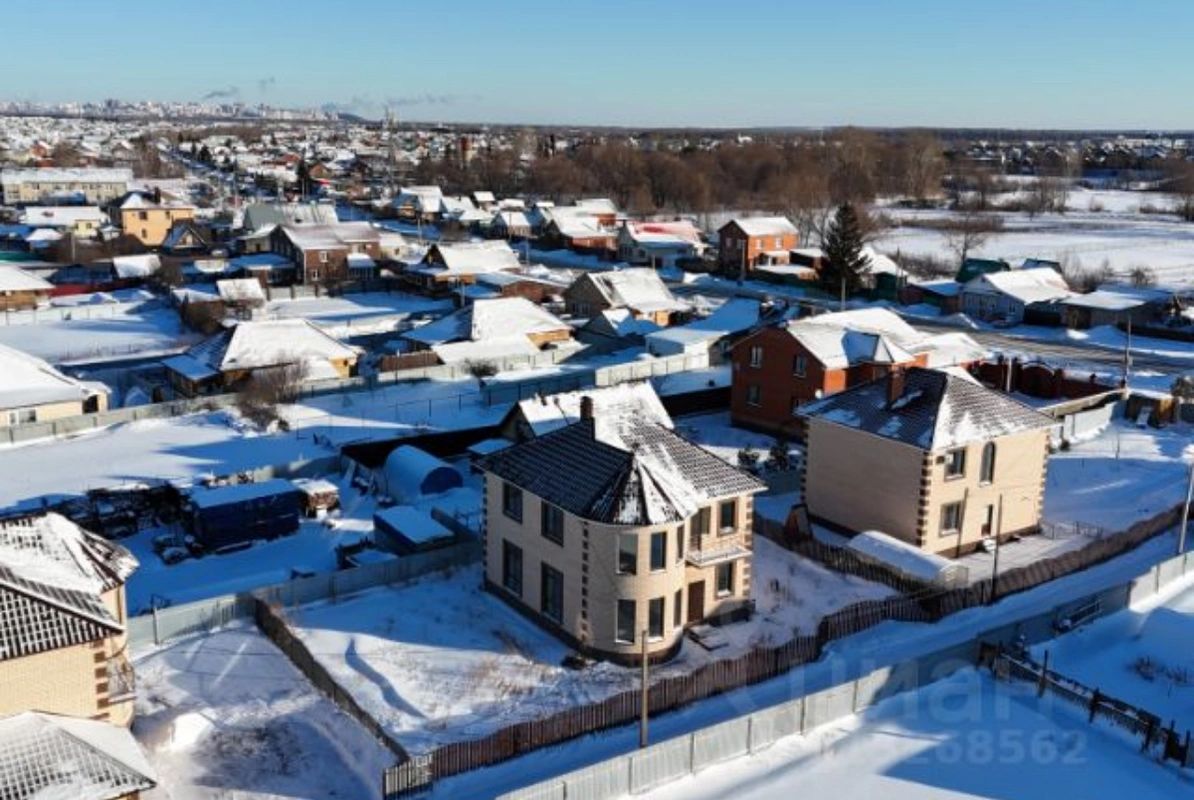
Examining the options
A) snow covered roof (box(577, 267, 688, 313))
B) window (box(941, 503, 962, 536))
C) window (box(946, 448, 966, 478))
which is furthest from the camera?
snow covered roof (box(577, 267, 688, 313))

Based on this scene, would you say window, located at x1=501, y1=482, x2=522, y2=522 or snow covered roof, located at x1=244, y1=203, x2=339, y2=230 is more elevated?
snow covered roof, located at x1=244, y1=203, x2=339, y2=230

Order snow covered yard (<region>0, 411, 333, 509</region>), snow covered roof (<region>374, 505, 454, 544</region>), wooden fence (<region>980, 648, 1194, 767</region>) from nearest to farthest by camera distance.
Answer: wooden fence (<region>980, 648, 1194, 767</region>) → snow covered roof (<region>374, 505, 454, 544</region>) → snow covered yard (<region>0, 411, 333, 509</region>)

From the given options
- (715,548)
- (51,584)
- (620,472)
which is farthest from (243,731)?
(715,548)

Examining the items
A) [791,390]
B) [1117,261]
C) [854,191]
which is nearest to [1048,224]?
[854,191]

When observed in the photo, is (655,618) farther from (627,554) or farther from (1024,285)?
(1024,285)

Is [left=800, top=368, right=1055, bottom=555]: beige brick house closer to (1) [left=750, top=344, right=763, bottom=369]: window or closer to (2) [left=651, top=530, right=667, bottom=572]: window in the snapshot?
(2) [left=651, top=530, right=667, bottom=572]: window

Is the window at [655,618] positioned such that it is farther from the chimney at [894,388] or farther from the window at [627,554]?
the chimney at [894,388]

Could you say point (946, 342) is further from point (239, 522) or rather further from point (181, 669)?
point (181, 669)

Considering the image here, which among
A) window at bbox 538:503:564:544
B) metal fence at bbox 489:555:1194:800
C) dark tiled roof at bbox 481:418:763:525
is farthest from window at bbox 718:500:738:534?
metal fence at bbox 489:555:1194:800
